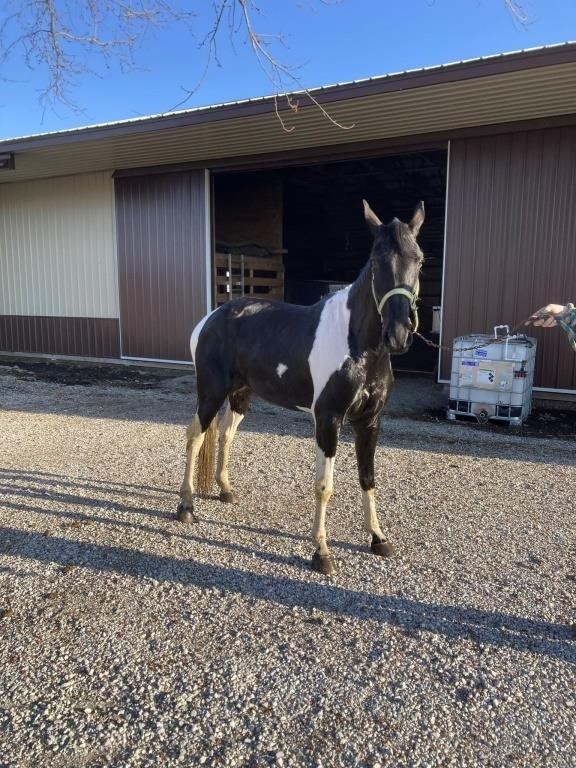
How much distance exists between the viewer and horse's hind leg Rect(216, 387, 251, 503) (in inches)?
170

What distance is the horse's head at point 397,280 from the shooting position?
2.71m

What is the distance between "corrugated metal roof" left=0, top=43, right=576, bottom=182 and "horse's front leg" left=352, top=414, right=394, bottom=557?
534 cm

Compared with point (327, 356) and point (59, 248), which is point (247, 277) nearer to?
point (59, 248)

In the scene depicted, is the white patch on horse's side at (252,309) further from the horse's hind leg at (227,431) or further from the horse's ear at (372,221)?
the horse's ear at (372,221)

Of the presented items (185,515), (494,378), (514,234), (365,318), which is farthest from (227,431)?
(514,234)

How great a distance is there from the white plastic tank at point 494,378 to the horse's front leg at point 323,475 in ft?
13.7

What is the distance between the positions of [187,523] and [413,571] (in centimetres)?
162

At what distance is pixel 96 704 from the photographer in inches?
81.7

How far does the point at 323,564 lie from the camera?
3158 mm

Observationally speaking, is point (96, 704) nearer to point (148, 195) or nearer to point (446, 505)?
point (446, 505)

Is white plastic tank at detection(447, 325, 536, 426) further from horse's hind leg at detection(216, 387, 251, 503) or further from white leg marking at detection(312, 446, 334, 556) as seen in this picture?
white leg marking at detection(312, 446, 334, 556)

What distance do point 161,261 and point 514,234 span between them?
7.12 meters

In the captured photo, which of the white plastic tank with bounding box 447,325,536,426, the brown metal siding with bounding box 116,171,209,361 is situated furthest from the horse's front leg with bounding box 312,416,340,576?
the brown metal siding with bounding box 116,171,209,361

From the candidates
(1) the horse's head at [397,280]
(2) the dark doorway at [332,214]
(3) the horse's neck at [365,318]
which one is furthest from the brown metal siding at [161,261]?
(1) the horse's head at [397,280]
